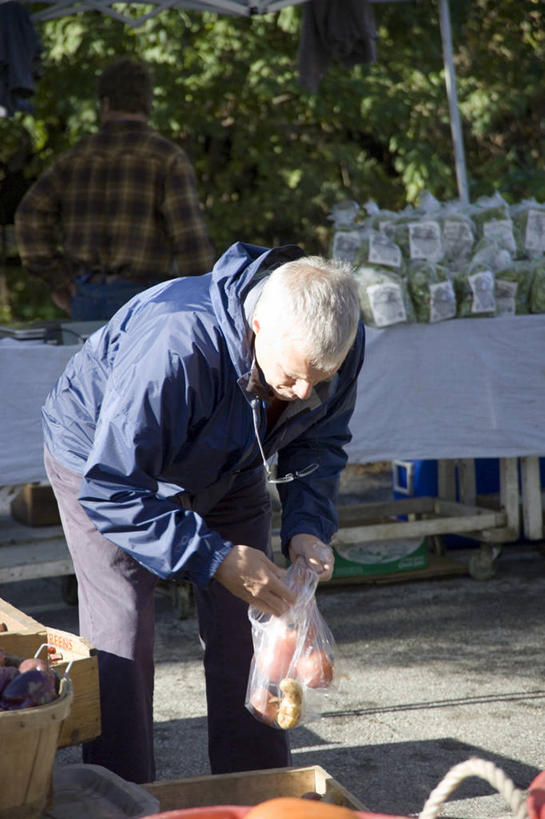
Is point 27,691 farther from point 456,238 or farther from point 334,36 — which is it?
point 334,36

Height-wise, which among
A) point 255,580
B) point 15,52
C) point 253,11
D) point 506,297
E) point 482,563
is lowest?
point 482,563

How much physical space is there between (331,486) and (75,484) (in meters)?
0.58

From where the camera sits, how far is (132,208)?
4.71 m

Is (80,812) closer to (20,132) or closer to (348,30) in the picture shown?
(348,30)

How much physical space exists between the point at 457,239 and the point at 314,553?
2.64 m

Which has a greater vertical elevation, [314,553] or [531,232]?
[531,232]

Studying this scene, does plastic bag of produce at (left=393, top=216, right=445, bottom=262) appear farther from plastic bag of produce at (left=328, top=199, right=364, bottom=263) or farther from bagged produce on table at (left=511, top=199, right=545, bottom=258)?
bagged produce on table at (left=511, top=199, right=545, bottom=258)

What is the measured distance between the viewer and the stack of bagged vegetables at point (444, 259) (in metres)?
4.38

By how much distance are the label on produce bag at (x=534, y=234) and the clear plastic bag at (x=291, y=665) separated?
3.00m

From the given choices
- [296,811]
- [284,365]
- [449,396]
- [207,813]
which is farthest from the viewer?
[449,396]

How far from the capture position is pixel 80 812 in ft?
6.32

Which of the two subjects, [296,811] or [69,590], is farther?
[69,590]

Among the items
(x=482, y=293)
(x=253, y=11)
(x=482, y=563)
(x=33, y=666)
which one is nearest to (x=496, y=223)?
(x=482, y=293)

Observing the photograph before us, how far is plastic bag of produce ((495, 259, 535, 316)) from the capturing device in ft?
15.0
